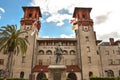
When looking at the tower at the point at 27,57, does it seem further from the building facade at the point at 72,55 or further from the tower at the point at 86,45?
the tower at the point at 86,45

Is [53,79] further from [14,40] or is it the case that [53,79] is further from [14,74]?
[14,74]

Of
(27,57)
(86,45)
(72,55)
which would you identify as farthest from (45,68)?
(86,45)

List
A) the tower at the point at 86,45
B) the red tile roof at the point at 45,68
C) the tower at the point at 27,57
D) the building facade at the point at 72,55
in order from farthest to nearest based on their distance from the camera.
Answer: the tower at the point at 86,45 → the red tile roof at the point at 45,68 → the building facade at the point at 72,55 → the tower at the point at 27,57

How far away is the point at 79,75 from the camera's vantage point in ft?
171

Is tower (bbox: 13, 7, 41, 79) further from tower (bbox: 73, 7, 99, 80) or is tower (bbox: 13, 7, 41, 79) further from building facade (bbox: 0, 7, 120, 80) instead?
tower (bbox: 73, 7, 99, 80)

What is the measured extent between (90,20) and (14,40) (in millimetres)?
33288

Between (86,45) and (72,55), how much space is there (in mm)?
6480

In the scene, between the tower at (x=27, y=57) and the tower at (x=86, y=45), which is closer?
the tower at (x=27, y=57)

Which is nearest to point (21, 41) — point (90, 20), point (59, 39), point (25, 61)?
point (25, 61)

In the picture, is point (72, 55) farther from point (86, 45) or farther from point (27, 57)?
point (27, 57)

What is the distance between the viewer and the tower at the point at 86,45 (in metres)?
52.8

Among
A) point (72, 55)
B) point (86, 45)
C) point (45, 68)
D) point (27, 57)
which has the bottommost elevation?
point (45, 68)

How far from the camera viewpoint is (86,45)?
56.4 meters

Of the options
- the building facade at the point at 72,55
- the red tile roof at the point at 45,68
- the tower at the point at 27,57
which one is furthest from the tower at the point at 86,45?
the tower at the point at 27,57
